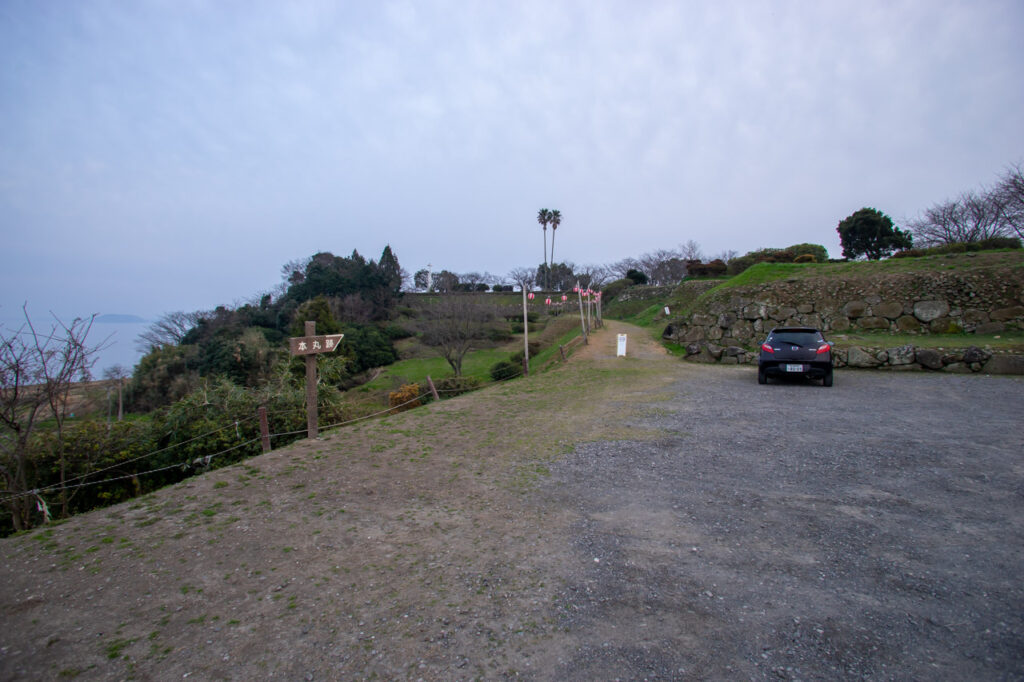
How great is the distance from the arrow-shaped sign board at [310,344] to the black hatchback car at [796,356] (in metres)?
9.26

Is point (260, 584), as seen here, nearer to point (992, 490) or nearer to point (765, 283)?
point (992, 490)

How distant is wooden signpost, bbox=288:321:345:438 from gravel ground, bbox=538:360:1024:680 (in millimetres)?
4220

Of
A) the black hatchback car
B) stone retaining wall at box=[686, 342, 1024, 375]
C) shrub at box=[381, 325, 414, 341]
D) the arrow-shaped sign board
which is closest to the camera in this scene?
the arrow-shaped sign board

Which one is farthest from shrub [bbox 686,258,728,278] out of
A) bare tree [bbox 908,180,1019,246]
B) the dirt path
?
the dirt path

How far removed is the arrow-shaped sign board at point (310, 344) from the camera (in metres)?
7.12

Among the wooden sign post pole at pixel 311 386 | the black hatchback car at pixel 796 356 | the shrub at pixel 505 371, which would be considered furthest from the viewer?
the shrub at pixel 505 371

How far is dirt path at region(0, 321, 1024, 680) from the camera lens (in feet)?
8.05

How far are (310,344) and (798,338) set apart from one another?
33.4 feet

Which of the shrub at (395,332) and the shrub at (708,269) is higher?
the shrub at (708,269)

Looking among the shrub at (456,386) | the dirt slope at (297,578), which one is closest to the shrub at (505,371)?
the shrub at (456,386)

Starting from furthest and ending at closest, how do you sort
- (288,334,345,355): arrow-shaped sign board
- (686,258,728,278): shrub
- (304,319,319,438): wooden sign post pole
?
(686,258,728,278): shrub
(304,319,319,438): wooden sign post pole
(288,334,345,355): arrow-shaped sign board

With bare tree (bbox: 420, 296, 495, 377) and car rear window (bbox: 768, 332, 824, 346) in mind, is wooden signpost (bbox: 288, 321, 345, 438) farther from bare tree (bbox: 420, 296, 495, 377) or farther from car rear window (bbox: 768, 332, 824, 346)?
bare tree (bbox: 420, 296, 495, 377)

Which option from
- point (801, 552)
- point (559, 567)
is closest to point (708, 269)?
point (801, 552)

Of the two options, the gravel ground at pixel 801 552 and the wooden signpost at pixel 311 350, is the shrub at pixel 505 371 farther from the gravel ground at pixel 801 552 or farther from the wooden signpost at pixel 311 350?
the gravel ground at pixel 801 552
